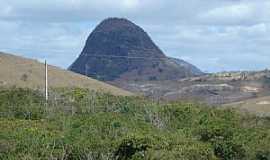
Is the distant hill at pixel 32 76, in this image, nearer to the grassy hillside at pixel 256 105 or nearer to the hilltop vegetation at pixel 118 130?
the grassy hillside at pixel 256 105

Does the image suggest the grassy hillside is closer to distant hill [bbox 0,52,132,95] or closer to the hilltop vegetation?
distant hill [bbox 0,52,132,95]

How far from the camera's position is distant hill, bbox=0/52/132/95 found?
128 meters

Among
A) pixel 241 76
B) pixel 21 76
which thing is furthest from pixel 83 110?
pixel 241 76

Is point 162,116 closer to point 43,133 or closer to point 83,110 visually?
point 83,110

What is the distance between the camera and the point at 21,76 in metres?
130

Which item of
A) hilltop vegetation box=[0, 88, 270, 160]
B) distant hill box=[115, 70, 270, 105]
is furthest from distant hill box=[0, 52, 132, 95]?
hilltop vegetation box=[0, 88, 270, 160]

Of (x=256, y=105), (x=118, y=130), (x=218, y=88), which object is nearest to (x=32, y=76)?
(x=256, y=105)

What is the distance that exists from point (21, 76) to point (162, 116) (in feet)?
185

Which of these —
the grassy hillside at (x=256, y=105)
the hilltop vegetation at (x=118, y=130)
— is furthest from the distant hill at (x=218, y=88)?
the hilltop vegetation at (x=118, y=130)

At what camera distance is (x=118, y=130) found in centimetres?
6512

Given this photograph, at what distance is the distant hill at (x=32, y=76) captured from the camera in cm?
12750

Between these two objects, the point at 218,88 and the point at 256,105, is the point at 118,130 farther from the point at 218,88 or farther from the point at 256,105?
the point at 218,88

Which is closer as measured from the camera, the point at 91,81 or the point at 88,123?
the point at 88,123

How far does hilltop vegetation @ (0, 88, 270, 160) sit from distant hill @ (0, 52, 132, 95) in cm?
3576
